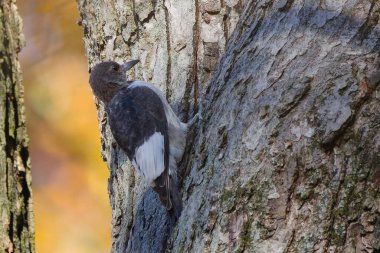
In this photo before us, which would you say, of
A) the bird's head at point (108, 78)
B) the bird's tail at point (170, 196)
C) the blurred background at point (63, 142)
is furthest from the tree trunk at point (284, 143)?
the blurred background at point (63, 142)

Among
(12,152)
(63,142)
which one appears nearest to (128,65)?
(12,152)

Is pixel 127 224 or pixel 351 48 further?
pixel 127 224

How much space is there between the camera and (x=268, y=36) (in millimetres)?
3117

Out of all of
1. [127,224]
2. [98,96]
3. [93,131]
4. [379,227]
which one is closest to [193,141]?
[127,224]

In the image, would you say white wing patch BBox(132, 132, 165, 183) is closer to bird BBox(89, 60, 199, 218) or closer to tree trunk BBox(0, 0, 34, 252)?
bird BBox(89, 60, 199, 218)

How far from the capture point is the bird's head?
4045mm

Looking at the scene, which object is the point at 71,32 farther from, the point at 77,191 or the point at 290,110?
the point at 290,110

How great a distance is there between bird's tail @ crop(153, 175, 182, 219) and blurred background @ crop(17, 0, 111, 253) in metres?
3.27

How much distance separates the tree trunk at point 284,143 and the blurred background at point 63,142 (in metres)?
3.16

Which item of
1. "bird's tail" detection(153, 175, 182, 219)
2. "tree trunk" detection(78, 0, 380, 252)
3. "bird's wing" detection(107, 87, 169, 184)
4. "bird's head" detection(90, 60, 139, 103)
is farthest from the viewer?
"bird's head" detection(90, 60, 139, 103)

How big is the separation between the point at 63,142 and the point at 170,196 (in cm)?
364

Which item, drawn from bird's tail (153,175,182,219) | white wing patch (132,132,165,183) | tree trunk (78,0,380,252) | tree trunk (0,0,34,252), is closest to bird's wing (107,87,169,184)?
white wing patch (132,132,165,183)

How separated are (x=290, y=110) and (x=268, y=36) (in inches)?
18.6

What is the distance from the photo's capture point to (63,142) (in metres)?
6.72
